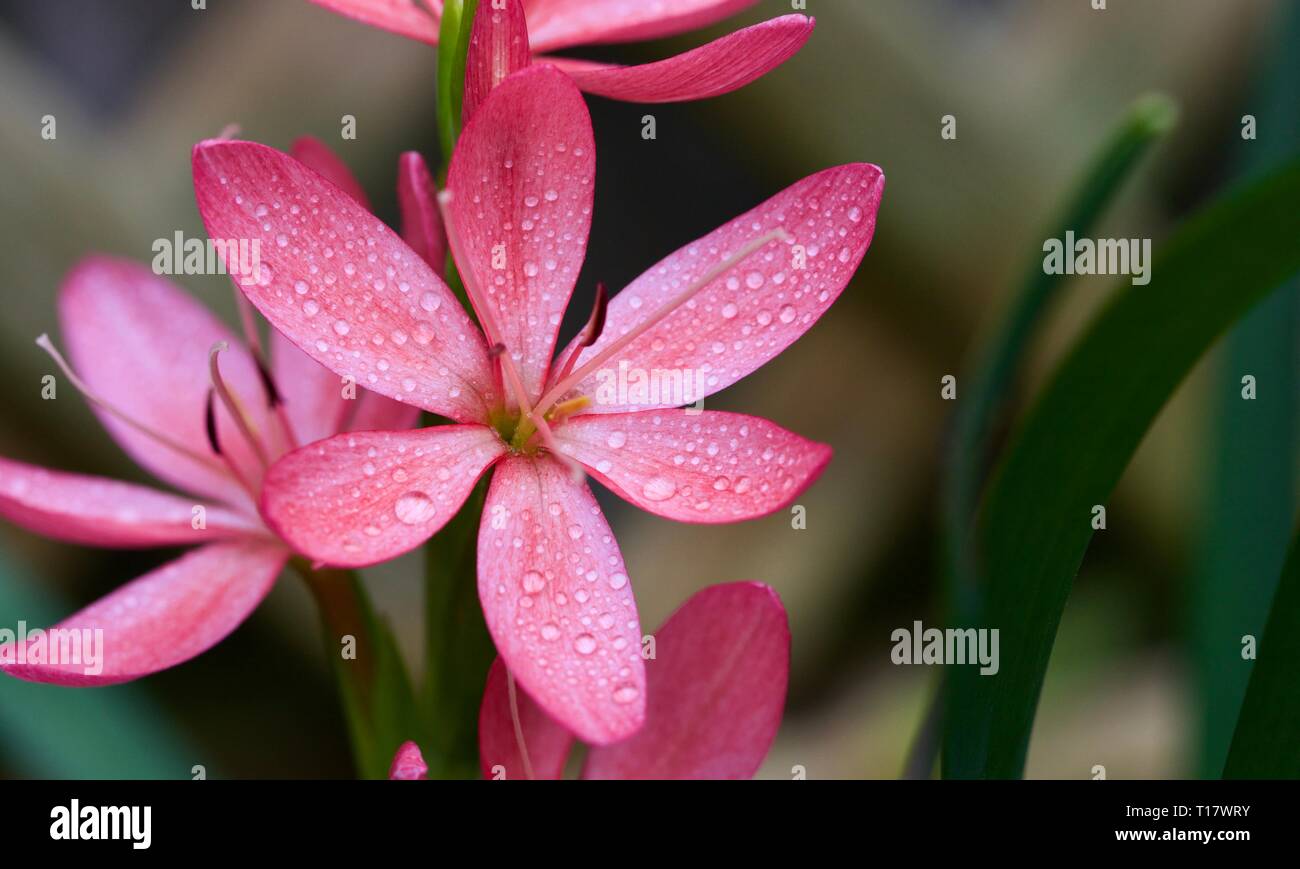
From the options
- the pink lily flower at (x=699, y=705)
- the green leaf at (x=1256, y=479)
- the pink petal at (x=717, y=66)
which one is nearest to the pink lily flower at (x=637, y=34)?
the pink petal at (x=717, y=66)

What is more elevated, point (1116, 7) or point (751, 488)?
point (1116, 7)

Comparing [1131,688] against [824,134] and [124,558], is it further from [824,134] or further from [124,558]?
[124,558]

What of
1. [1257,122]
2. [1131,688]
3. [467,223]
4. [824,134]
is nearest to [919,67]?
[824,134]

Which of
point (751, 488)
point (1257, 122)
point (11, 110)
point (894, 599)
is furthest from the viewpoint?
point (894, 599)

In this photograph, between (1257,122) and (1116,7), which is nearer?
(1257,122)

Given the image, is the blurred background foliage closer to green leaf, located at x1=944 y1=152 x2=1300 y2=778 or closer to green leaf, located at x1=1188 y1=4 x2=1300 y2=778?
green leaf, located at x1=1188 y1=4 x2=1300 y2=778
